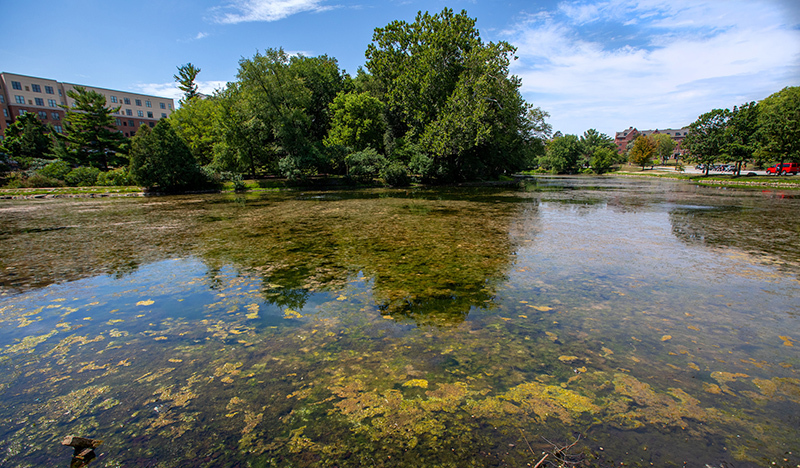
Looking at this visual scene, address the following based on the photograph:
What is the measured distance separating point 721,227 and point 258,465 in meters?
14.8

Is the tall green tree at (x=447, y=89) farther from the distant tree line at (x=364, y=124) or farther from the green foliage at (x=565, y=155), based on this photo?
the green foliage at (x=565, y=155)

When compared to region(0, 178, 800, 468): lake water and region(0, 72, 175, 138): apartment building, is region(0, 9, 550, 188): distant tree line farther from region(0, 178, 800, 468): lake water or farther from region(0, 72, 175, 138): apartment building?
region(0, 178, 800, 468): lake water

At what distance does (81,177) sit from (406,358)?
4462 cm

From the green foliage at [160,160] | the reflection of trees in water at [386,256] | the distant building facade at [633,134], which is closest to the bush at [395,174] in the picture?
the green foliage at [160,160]

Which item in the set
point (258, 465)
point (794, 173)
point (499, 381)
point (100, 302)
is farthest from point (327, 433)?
point (794, 173)

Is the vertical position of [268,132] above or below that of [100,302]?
above

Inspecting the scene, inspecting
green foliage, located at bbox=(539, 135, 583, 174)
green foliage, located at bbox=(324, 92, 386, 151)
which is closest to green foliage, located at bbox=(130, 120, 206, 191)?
green foliage, located at bbox=(324, 92, 386, 151)

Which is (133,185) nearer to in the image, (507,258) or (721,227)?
(507,258)

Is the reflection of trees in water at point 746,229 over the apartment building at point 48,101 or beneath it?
beneath

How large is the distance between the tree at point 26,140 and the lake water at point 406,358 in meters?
53.9

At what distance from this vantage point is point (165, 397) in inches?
123

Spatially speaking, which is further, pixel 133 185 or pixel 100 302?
pixel 133 185

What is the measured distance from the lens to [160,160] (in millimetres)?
27984

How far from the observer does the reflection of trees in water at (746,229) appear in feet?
27.2
